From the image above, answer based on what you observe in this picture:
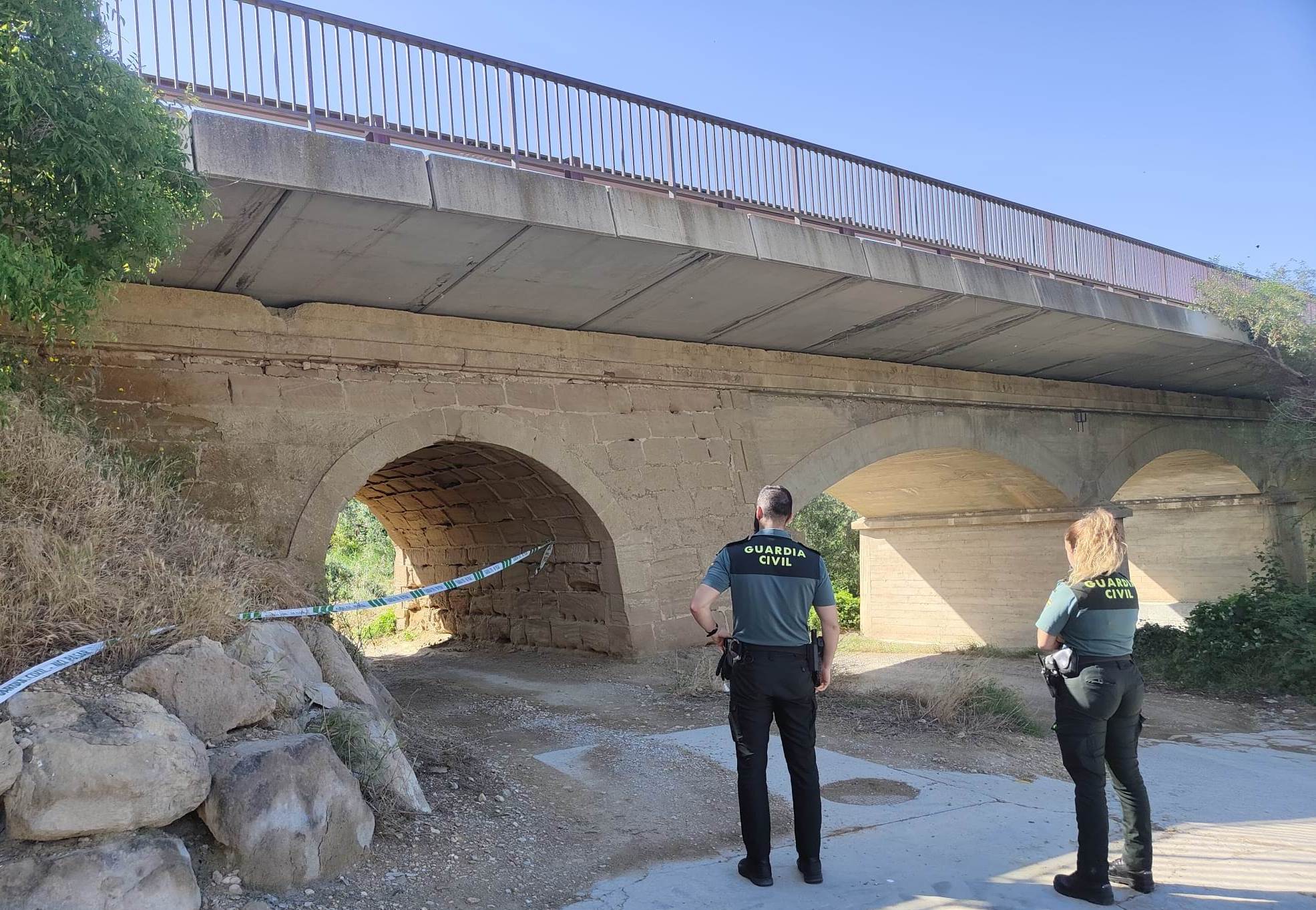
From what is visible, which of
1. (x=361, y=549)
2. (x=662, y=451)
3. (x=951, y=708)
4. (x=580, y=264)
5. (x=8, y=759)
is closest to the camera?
(x=8, y=759)

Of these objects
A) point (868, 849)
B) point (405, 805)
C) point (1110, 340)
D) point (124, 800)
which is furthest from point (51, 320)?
point (1110, 340)

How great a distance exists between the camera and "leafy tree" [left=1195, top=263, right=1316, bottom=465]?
453 inches

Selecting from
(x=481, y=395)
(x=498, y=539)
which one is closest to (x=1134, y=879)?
(x=481, y=395)

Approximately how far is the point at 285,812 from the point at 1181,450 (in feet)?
51.8

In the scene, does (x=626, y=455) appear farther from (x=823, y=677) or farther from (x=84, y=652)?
(x=84, y=652)

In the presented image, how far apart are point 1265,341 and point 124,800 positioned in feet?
43.1

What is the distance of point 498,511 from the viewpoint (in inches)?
388

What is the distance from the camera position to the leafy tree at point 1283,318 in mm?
11516

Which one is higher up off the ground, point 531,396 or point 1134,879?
point 531,396

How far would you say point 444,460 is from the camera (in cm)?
930

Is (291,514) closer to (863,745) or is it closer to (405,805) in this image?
(405,805)

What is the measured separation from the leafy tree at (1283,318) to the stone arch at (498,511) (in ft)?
26.4

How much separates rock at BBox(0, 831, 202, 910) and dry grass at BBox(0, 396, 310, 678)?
0.74 m

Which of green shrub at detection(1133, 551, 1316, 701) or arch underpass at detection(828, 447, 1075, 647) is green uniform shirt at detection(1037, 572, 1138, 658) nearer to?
green shrub at detection(1133, 551, 1316, 701)
